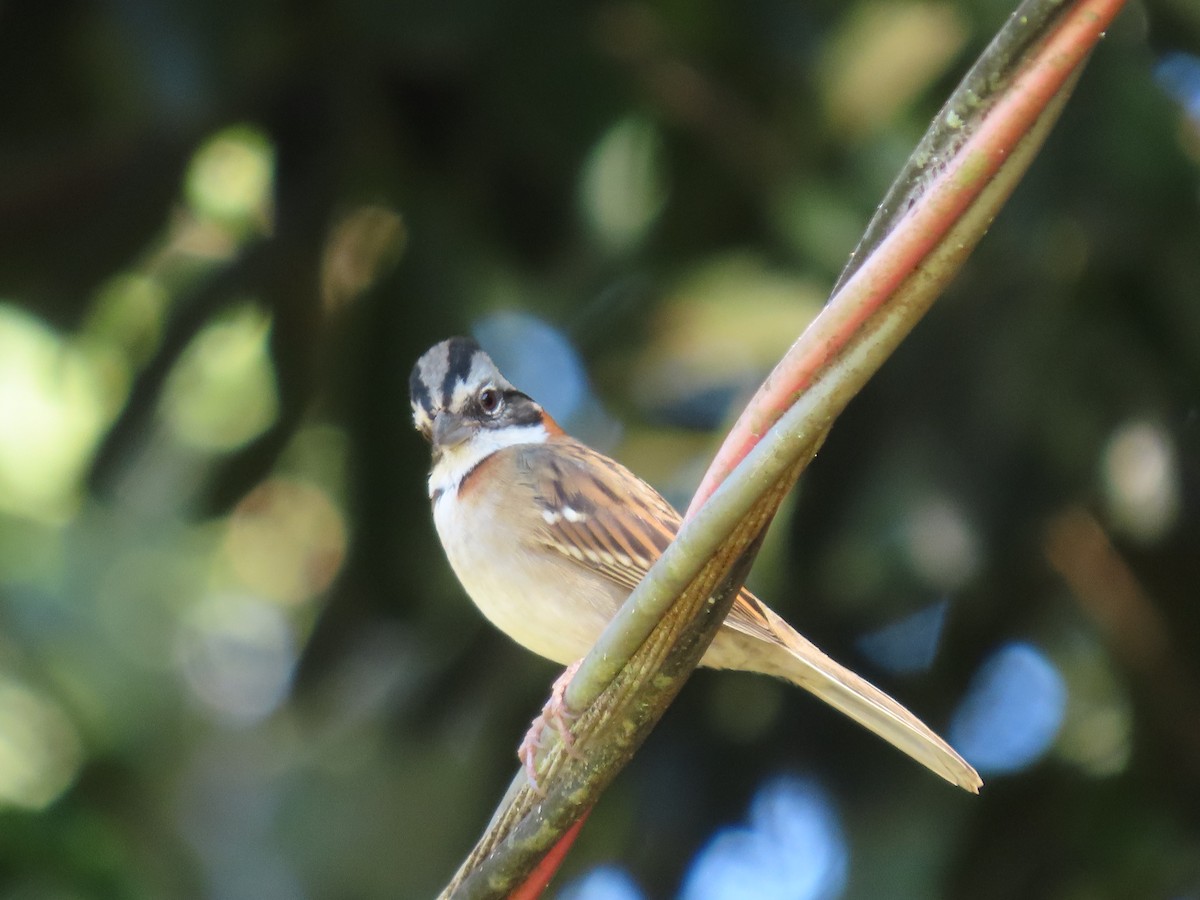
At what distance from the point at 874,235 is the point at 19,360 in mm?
4496

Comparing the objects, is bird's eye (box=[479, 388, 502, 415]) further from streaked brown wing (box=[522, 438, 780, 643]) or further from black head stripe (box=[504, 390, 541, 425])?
streaked brown wing (box=[522, 438, 780, 643])

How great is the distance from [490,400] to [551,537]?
1.64 ft

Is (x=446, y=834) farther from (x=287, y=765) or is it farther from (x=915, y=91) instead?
(x=915, y=91)

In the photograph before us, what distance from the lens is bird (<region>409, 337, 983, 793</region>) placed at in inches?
139

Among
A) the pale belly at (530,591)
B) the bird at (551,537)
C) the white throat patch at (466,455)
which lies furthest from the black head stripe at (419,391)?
the pale belly at (530,591)

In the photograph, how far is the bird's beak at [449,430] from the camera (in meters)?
4.05

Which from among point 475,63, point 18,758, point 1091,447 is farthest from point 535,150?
point 18,758

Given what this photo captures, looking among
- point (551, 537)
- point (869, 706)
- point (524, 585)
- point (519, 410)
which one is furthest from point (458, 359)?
point (869, 706)

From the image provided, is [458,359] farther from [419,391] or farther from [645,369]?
[645,369]

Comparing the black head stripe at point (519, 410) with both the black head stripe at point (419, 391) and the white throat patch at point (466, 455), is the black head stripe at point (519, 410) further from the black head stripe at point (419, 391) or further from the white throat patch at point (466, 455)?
the black head stripe at point (419, 391)

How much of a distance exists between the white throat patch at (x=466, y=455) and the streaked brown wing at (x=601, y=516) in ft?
0.36

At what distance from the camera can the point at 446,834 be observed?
4.52 meters

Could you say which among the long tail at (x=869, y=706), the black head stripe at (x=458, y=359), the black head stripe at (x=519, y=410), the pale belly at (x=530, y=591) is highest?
the black head stripe at (x=519, y=410)

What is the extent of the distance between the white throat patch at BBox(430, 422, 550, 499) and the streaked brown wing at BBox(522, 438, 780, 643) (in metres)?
0.11
